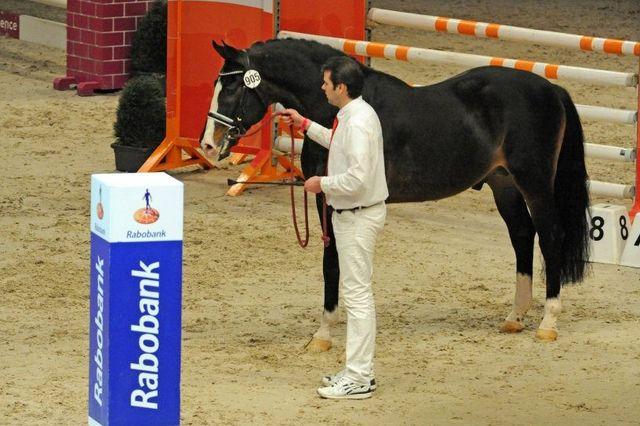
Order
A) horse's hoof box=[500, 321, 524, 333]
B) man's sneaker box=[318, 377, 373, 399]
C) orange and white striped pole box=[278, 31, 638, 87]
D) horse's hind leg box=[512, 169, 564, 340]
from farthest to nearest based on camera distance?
orange and white striped pole box=[278, 31, 638, 87] → horse's hoof box=[500, 321, 524, 333] → horse's hind leg box=[512, 169, 564, 340] → man's sneaker box=[318, 377, 373, 399]

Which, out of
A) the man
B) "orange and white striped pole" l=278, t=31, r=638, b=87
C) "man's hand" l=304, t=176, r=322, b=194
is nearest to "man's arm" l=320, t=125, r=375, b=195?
the man

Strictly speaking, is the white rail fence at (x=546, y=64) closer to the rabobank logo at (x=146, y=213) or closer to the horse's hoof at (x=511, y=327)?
the horse's hoof at (x=511, y=327)

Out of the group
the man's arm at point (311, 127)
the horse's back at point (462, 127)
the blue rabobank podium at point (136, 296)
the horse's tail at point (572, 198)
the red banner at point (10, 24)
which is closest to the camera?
the blue rabobank podium at point (136, 296)

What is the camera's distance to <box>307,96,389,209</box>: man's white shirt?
7.34 meters

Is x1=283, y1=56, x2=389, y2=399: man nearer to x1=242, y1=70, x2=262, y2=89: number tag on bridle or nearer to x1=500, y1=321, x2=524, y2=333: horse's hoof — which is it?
x1=242, y1=70, x2=262, y2=89: number tag on bridle

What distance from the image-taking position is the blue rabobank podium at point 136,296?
597 cm

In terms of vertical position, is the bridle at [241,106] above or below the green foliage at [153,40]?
above

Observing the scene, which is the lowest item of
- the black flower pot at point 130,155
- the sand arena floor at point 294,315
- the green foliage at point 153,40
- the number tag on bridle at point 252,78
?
the sand arena floor at point 294,315

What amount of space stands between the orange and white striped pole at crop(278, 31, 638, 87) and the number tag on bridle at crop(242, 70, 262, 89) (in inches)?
121

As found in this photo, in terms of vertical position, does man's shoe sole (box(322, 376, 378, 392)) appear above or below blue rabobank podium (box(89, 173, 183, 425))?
below

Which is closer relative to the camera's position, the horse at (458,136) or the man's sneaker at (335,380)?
the man's sneaker at (335,380)

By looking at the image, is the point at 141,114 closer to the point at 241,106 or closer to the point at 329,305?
the point at 241,106

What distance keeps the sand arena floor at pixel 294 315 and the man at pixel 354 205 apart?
0.20 m

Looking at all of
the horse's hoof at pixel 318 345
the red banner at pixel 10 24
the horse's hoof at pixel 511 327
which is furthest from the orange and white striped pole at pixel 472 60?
the red banner at pixel 10 24
